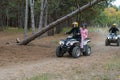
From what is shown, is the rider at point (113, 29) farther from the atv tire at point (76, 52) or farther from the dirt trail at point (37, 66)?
the atv tire at point (76, 52)

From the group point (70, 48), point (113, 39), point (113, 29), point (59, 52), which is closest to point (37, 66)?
point (59, 52)

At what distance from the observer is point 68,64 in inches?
574

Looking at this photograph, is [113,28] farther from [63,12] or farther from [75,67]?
[63,12]

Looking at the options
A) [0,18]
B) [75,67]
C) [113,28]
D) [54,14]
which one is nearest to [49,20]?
[54,14]

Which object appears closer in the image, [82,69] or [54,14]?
[82,69]

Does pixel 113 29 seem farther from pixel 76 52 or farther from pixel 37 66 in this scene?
pixel 37 66

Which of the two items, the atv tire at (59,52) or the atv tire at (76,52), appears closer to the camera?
the atv tire at (76,52)

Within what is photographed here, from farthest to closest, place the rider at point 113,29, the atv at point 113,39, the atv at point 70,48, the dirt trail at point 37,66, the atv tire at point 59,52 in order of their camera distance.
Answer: the rider at point 113,29
the atv at point 113,39
the atv tire at point 59,52
the atv at point 70,48
the dirt trail at point 37,66

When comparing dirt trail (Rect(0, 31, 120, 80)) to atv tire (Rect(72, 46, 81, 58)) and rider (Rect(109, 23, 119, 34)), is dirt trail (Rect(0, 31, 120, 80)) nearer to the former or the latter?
atv tire (Rect(72, 46, 81, 58))

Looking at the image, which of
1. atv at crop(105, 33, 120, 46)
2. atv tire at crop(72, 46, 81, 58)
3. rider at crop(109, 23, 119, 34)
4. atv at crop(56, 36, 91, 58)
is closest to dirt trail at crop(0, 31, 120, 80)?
atv at crop(56, 36, 91, 58)

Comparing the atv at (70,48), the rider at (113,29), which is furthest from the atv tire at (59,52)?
the rider at (113,29)

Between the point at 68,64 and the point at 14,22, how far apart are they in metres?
69.5

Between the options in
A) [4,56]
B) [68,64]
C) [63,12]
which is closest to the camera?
[68,64]

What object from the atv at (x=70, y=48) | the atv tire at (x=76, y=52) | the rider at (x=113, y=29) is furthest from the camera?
the rider at (x=113, y=29)
